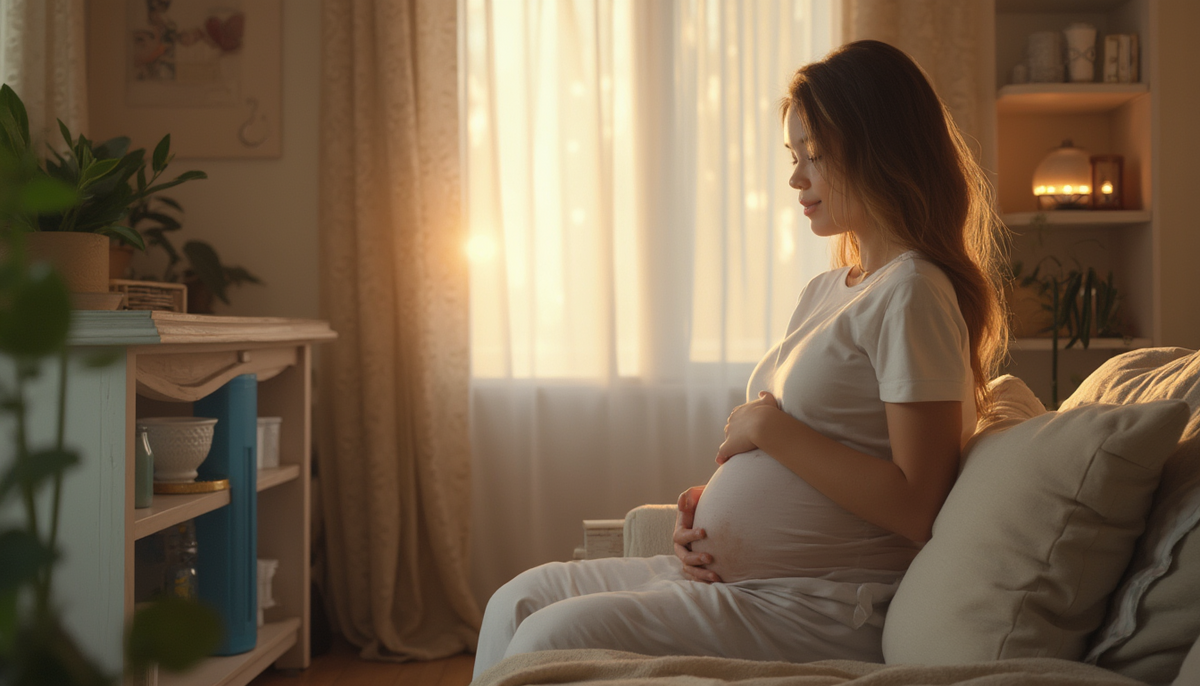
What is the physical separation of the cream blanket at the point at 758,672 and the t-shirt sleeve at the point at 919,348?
0.33 meters

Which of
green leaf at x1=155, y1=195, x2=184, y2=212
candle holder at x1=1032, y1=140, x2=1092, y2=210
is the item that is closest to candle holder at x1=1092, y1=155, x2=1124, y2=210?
candle holder at x1=1032, y1=140, x2=1092, y2=210

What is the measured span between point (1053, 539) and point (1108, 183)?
216cm

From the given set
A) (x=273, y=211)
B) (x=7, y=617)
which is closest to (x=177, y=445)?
(x=273, y=211)

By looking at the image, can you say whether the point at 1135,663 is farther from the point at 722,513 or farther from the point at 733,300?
the point at 733,300

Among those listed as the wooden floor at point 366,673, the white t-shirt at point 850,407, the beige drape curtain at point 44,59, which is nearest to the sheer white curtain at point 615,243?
the wooden floor at point 366,673

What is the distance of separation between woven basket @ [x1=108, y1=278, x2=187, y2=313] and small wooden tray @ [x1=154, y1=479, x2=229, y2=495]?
393 mm

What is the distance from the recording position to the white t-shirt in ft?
3.55

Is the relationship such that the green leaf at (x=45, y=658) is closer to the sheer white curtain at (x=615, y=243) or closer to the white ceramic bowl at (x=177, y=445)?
the white ceramic bowl at (x=177, y=445)

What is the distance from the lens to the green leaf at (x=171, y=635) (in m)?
0.15

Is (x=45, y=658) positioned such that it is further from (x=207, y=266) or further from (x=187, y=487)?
(x=207, y=266)

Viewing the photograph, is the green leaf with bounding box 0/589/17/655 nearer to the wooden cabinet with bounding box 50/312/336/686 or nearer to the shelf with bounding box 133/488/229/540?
the wooden cabinet with bounding box 50/312/336/686

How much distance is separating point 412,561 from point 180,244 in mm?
1257

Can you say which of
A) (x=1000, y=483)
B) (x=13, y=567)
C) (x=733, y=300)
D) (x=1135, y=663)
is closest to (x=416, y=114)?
(x=733, y=300)

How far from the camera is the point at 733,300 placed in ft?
9.19
